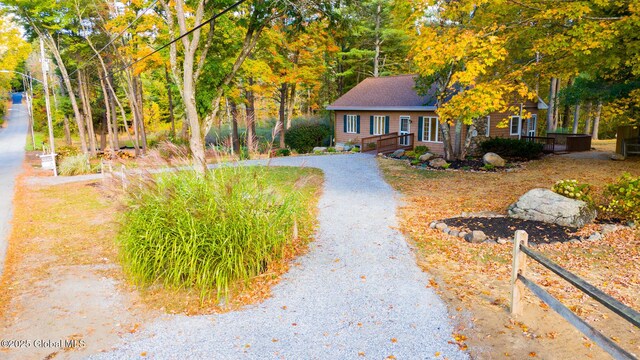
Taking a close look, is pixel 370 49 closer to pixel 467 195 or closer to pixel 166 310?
pixel 467 195

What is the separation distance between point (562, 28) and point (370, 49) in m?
22.8

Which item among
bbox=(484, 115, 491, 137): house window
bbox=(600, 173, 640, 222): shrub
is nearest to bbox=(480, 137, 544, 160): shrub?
bbox=(484, 115, 491, 137): house window

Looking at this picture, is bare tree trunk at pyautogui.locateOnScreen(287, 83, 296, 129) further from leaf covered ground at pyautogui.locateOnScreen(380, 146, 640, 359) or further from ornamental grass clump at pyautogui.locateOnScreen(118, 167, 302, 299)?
ornamental grass clump at pyautogui.locateOnScreen(118, 167, 302, 299)

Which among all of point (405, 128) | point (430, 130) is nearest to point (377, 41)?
point (405, 128)

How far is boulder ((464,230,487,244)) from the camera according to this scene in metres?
7.62

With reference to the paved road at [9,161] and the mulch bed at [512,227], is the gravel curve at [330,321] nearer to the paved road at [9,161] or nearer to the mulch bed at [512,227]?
the mulch bed at [512,227]

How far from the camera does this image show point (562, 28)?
34.5ft

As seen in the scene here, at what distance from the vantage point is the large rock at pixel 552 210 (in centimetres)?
820

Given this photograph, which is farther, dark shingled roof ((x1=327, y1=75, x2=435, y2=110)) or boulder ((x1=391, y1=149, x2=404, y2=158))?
dark shingled roof ((x1=327, y1=75, x2=435, y2=110))

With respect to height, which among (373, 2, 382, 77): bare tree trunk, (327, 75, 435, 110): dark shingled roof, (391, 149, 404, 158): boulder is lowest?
(391, 149, 404, 158): boulder

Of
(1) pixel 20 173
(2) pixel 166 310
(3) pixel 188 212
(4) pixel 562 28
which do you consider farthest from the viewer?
(1) pixel 20 173

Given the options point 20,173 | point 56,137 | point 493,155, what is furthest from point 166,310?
point 56,137

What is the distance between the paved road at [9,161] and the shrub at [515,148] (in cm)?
1766

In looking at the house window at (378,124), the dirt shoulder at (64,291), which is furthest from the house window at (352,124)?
the dirt shoulder at (64,291)
